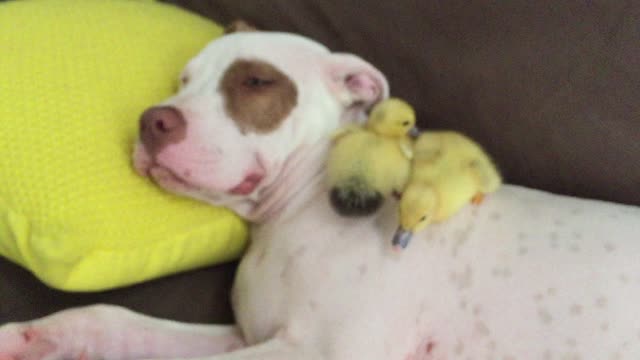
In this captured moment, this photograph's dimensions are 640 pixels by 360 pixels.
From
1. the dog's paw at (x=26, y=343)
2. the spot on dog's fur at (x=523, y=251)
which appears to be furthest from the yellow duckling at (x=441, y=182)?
the dog's paw at (x=26, y=343)

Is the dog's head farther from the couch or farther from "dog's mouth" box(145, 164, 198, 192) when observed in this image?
the couch

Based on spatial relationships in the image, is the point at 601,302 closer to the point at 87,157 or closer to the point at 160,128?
the point at 160,128

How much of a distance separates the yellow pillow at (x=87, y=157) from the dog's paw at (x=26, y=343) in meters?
0.09

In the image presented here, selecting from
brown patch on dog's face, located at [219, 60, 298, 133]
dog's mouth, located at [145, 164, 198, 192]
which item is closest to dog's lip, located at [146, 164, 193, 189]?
dog's mouth, located at [145, 164, 198, 192]

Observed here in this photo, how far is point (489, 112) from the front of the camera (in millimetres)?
1659

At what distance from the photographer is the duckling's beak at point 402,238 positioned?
1.39 meters

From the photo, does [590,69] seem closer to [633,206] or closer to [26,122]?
[633,206]

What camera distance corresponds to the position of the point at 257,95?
4.98 feet

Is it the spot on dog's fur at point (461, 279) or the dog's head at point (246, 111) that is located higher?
the dog's head at point (246, 111)

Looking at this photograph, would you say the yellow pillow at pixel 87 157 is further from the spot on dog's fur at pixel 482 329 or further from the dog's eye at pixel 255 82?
the spot on dog's fur at pixel 482 329

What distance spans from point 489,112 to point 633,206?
31 centimetres

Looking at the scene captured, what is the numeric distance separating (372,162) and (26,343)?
634 millimetres

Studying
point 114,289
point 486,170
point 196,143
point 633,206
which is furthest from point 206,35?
point 633,206

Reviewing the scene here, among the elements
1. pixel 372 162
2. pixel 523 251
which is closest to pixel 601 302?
pixel 523 251
